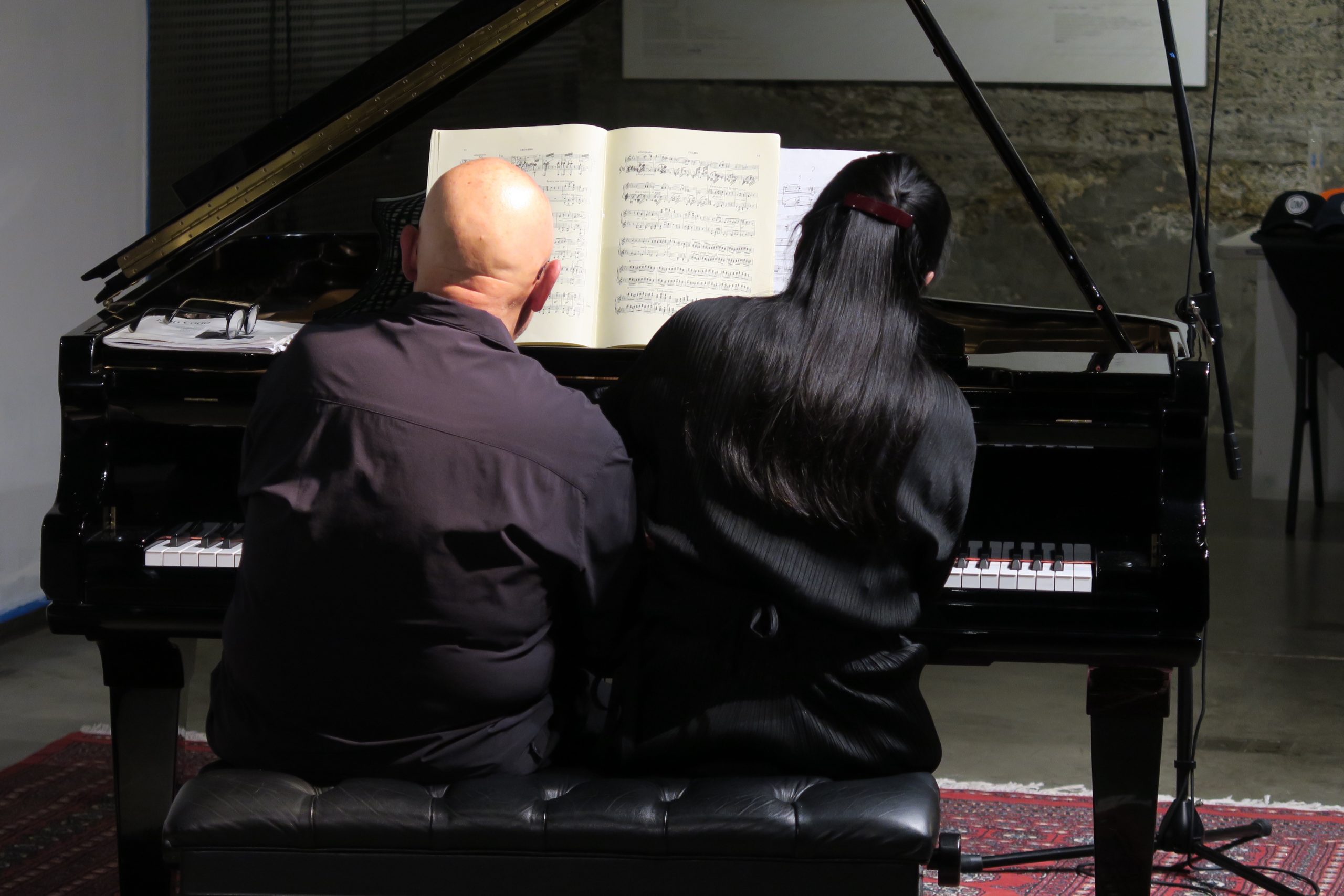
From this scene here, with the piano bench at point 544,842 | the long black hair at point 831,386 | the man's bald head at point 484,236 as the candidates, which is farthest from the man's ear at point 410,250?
the piano bench at point 544,842

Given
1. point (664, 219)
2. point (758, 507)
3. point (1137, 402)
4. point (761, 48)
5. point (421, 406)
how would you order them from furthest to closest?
1. point (761, 48)
2. point (664, 219)
3. point (1137, 402)
4. point (758, 507)
5. point (421, 406)

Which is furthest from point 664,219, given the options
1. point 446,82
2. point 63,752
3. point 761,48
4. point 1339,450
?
point 761,48

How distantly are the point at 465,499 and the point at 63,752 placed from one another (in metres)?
2.17

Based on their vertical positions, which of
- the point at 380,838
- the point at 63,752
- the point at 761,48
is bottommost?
the point at 63,752

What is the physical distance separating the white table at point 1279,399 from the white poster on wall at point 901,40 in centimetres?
160

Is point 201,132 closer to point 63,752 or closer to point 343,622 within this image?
point 63,752

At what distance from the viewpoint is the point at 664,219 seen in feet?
6.91

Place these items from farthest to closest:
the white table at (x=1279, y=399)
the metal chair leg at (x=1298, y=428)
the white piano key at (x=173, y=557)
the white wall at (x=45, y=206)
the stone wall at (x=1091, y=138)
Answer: the stone wall at (x=1091, y=138)
the white table at (x=1279, y=399)
the metal chair leg at (x=1298, y=428)
the white wall at (x=45, y=206)
the white piano key at (x=173, y=557)

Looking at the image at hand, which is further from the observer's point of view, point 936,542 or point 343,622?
point 936,542

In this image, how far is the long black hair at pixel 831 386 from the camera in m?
1.50

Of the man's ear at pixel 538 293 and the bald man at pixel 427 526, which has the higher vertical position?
the man's ear at pixel 538 293

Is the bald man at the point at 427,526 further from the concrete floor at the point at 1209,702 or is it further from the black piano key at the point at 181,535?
the concrete floor at the point at 1209,702

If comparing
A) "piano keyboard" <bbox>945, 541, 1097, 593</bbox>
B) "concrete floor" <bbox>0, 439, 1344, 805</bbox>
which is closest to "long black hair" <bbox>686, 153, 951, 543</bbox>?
"piano keyboard" <bbox>945, 541, 1097, 593</bbox>

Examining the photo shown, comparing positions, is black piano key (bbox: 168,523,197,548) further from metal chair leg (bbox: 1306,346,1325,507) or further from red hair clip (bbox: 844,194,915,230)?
metal chair leg (bbox: 1306,346,1325,507)
